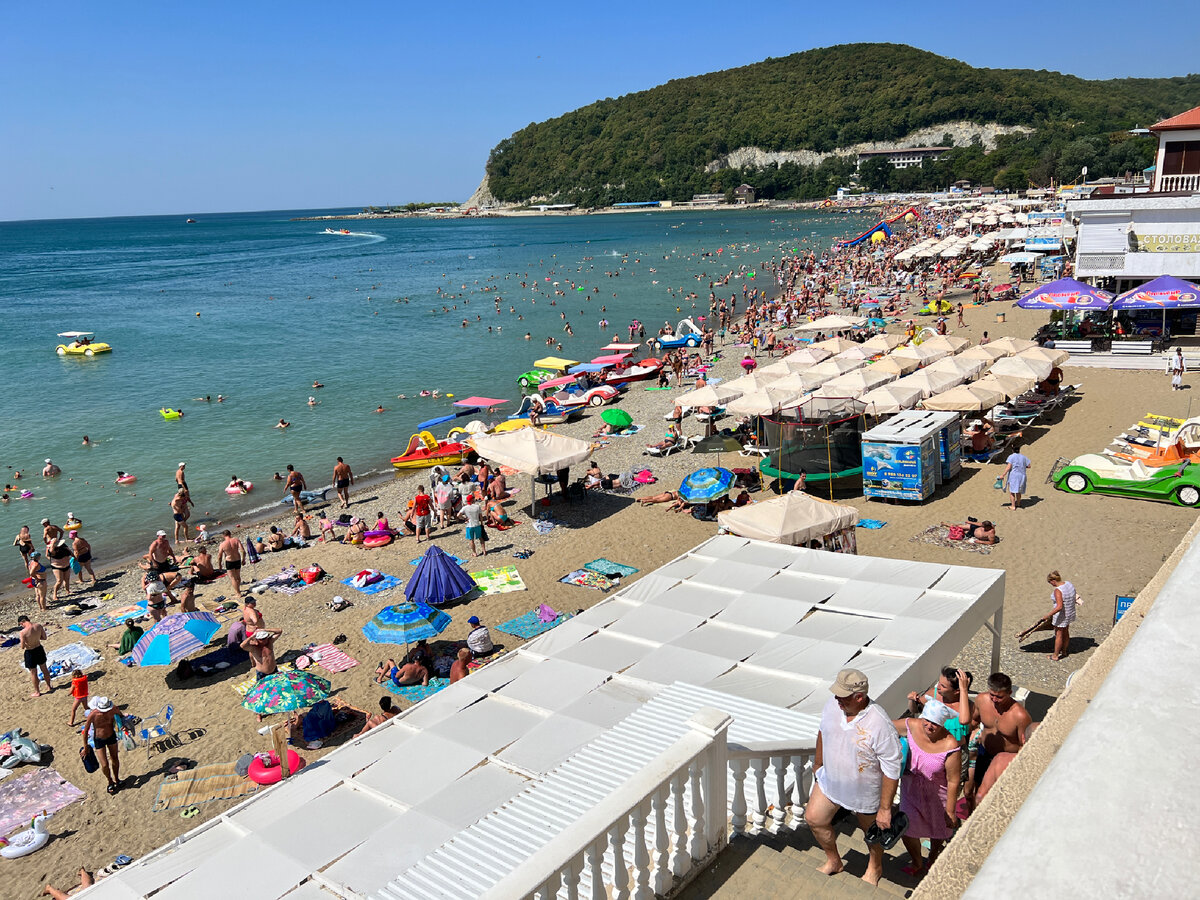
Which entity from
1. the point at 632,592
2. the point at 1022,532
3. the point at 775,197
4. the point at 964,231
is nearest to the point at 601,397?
the point at 1022,532

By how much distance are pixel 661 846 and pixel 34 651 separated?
11634 mm

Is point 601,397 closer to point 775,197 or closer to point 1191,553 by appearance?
point 1191,553

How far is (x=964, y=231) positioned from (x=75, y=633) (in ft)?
222

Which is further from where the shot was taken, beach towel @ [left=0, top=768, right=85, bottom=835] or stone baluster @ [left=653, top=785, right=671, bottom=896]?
beach towel @ [left=0, top=768, right=85, bottom=835]

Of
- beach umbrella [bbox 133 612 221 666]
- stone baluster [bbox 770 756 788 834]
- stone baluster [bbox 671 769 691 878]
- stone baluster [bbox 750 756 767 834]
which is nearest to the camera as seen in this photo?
stone baluster [bbox 671 769 691 878]

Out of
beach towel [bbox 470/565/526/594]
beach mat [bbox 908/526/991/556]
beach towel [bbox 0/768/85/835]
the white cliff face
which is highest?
the white cliff face

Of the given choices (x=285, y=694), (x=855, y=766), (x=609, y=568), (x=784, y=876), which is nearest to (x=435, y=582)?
(x=285, y=694)

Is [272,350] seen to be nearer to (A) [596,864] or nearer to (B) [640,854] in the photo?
(B) [640,854]

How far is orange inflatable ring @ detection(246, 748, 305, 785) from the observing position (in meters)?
9.57

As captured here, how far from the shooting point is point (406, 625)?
1120cm

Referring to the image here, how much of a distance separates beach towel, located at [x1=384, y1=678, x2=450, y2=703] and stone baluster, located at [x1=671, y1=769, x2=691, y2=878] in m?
7.28

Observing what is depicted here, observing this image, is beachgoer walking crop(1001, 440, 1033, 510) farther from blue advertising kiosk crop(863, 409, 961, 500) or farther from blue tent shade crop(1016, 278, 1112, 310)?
blue tent shade crop(1016, 278, 1112, 310)

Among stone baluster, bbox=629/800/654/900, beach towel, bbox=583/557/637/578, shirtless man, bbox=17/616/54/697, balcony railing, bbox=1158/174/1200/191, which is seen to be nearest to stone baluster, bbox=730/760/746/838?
stone baluster, bbox=629/800/654/900

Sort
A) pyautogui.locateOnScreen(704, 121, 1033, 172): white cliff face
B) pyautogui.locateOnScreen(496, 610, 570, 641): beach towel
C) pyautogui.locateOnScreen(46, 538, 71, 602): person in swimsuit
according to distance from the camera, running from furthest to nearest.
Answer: pyautogui.locateOnScreen(704, 121, 1033, 172): white cliff face, pyautogui.locateOnScreen(46, 538, 71, 602): person in swimsuit, pyautogui.locateOnScreen(496, 610, 570, 641): beach towel
